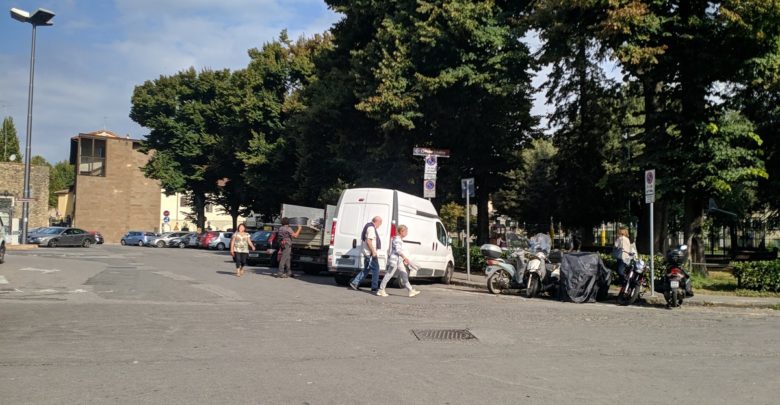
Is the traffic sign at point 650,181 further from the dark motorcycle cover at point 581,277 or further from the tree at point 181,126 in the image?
the tree at point 181,126

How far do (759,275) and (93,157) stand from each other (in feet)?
212

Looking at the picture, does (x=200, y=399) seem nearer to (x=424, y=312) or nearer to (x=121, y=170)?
(x=424, y=312)

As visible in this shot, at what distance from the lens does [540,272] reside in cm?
1530

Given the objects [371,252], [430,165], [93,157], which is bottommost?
[371,252]

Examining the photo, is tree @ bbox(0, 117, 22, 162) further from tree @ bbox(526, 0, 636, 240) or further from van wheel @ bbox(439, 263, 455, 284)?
van wheel @ bbox(439, 263, 455, 284)

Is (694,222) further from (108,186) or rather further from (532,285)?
(108,186)

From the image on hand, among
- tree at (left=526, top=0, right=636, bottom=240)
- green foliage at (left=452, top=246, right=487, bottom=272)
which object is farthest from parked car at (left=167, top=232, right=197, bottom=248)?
green foliage at (left=452, top=246, right=487, bottom=272)

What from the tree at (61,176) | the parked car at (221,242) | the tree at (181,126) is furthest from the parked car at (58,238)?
the tree at (61,176)

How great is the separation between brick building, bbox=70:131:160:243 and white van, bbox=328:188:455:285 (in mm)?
54033

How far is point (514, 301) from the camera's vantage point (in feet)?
47.5

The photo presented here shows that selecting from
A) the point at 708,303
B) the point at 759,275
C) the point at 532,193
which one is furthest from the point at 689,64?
the point at 532,193

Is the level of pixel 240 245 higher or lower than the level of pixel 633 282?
higher

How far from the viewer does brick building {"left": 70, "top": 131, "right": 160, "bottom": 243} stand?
66.1m

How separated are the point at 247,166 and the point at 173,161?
1242cm
